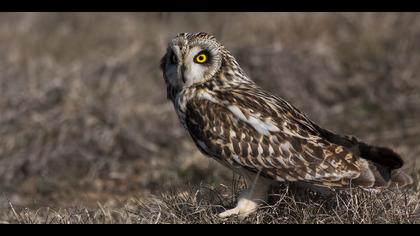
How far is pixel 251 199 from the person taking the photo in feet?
17.0

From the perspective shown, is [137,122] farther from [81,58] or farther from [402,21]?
[402,21]

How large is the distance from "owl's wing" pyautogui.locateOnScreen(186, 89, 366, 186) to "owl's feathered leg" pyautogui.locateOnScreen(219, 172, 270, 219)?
19 centimetres

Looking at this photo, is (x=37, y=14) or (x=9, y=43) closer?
(x=9, y=43)

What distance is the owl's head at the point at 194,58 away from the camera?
17.4 feet

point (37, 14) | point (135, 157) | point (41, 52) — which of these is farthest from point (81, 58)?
point (135, 157)

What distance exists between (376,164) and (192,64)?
141 cm

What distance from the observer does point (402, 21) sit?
1209 cm

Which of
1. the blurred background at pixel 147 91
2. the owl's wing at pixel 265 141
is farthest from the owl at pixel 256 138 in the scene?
the blurred background at pixel 147 91

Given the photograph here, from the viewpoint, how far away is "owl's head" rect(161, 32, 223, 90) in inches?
208

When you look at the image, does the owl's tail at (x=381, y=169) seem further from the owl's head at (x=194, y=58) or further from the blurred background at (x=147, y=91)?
the blurred background at (x=147, y=91)

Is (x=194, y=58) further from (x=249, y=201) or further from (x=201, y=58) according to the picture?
(x=249, y=201)

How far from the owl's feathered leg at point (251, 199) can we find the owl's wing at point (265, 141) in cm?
19

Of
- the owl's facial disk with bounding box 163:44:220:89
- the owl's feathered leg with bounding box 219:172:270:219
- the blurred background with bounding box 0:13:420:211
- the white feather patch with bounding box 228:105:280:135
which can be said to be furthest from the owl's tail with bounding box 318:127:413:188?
the blurred background with bounding box 0:13:420:211
